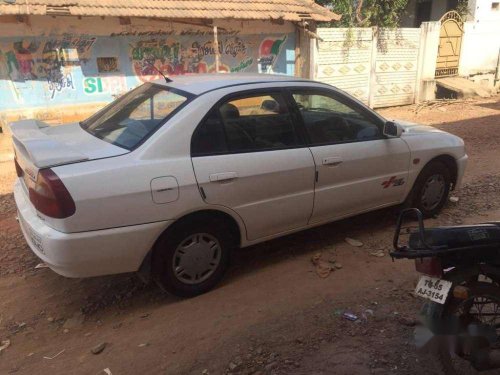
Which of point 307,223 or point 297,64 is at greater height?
point 297,64

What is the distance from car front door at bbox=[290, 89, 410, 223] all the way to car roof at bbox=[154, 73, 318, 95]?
0.95 feet

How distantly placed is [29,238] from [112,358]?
111 cm

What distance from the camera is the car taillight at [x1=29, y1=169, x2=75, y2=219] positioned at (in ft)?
9.43

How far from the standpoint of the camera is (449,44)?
50.3 feet

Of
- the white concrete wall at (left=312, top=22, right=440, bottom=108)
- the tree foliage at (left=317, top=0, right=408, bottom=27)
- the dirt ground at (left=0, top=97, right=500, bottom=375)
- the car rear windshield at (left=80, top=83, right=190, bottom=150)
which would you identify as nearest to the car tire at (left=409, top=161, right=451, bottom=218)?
the dirt ground at (left=0, top=97, right=500, bottom=375)

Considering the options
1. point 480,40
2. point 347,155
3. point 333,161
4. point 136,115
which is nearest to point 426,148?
point 347,155

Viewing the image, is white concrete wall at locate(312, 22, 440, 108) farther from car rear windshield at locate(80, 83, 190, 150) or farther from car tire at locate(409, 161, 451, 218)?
car rear windshield at locate(80, 83, 190, 150)

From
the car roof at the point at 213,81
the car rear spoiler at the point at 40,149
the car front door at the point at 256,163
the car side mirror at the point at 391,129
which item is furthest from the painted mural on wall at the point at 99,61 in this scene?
the car side mirror at the point at 391,129

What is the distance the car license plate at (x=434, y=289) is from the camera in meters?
2.38

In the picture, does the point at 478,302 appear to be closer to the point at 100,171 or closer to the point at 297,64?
the point at 100,171

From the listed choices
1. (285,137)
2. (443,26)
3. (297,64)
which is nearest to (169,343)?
(285,137)

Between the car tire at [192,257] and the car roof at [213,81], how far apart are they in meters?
1.07

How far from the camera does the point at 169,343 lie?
10.0 feet

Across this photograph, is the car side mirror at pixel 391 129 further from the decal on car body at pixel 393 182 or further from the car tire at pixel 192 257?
the car tire at pixel 192 257
